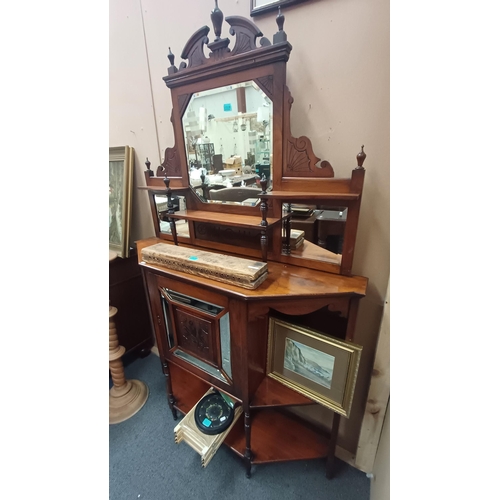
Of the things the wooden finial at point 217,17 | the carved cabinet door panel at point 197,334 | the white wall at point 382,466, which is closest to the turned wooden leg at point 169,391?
the carved cabinet door panel at point 197,334

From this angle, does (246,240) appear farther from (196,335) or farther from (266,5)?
(266,5)

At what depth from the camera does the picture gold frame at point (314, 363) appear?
2.39 feet

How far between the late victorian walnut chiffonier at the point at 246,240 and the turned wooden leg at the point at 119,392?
1.37 feet

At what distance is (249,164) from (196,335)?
665mm

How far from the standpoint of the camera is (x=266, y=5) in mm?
698

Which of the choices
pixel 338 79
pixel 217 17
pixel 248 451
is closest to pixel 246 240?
pixel 338 79

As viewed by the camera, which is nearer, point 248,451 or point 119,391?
point 248,451
